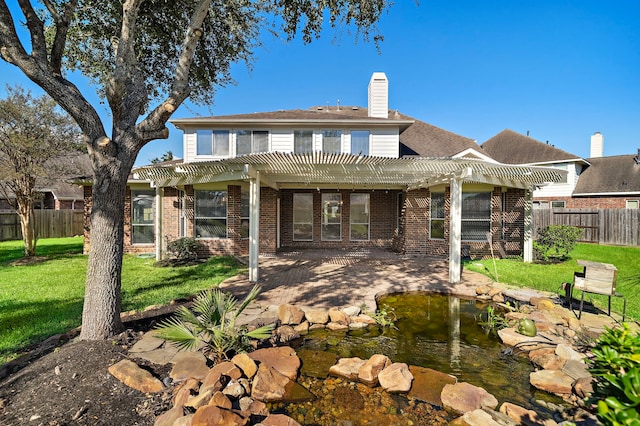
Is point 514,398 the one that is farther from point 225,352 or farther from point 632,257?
point 632,257

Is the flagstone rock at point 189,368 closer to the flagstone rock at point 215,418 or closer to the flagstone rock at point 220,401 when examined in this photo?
the flagstone rock at point 220,401

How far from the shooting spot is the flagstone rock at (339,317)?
522 centimetres

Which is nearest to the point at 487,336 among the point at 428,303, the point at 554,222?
the point at 428,303

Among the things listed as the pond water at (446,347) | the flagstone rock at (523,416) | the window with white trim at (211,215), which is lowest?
the pond water at (446,347)

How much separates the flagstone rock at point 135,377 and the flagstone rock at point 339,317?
286 centimetres

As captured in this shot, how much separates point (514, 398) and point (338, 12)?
6994mm

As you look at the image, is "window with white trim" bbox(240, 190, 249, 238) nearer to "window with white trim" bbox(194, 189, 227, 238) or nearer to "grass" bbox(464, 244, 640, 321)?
"window with white trim" bbox(194, 189, 227, 238)

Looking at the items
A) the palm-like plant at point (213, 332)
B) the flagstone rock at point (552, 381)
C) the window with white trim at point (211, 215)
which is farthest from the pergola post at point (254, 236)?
the flagstone rock at point (552, 381)

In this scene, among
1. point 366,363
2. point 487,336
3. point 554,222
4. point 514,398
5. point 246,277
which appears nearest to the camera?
point 514,398

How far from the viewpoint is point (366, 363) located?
3.75 meters

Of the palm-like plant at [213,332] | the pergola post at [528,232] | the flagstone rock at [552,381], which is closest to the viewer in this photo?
the flagstone rock at [552,381]

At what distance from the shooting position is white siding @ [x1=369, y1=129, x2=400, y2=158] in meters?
11.6

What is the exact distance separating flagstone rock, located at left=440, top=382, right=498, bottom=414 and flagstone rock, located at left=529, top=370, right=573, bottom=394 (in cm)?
74

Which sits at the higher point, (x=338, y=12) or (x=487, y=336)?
(x=338, y=12)
